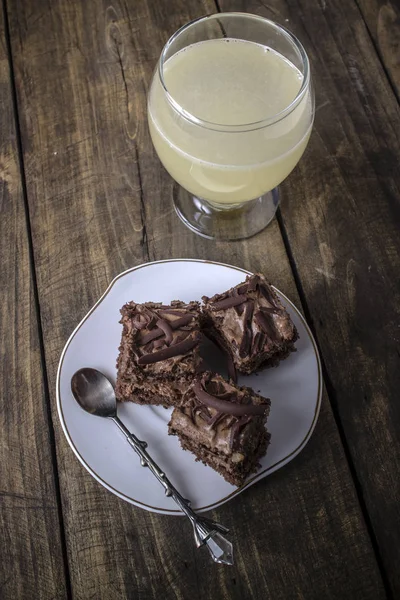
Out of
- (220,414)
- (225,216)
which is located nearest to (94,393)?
(220,414)

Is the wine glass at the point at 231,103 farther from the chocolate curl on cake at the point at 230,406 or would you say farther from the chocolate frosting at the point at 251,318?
the chocolate curl on cake at the point at 230,406

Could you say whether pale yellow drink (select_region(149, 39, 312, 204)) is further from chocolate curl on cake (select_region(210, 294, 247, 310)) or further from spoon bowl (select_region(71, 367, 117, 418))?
spoon bowl (select_region(71, 367, 117, 418))

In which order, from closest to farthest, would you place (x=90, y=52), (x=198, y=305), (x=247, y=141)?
(x=247, y=141) → (x=198, y=305) → (x=90, y=52)

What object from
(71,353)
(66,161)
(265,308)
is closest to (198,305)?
(265,308)

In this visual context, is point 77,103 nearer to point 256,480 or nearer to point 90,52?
point 90,52

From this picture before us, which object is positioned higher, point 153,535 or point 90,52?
point 90,52

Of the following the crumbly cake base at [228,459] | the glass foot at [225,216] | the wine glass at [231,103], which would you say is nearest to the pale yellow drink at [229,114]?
the wine glass at [231,103]
